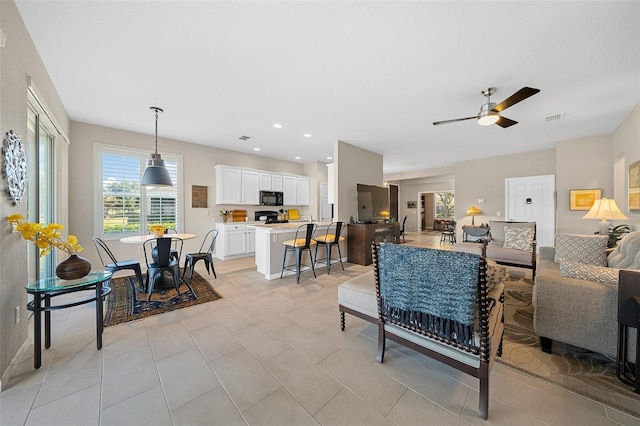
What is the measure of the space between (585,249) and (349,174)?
12.9ft

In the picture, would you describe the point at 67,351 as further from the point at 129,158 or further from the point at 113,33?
the point at 129,158

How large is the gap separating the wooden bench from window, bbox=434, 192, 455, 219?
1256cm

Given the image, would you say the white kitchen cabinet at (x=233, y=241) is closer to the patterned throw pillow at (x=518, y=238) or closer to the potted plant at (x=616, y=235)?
the patterned throw pillow at (x=518, y=238)

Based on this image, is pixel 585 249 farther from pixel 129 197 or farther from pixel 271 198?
pixel 129 197

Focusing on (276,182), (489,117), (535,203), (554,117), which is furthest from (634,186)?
(276,182)

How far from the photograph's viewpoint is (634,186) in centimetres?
344

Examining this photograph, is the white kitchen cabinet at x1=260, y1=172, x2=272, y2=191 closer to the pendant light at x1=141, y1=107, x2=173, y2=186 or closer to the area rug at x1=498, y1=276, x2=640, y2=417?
the pendant light at x1=141, y1=107, x2=173, y2=186

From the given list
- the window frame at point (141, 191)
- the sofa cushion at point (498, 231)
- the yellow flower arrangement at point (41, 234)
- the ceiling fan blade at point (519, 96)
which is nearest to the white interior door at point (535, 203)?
the sofa cushion at point (498, 231)

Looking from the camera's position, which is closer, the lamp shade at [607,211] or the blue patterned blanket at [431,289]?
the blue patterned blanket at [431,289]

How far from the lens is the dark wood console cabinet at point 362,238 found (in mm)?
5207

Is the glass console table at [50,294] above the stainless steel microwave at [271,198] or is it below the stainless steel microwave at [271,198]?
below

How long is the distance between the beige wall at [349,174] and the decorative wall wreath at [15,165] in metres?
4.35

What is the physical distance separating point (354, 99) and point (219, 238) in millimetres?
4333

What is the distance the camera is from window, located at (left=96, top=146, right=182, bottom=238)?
448 cm
